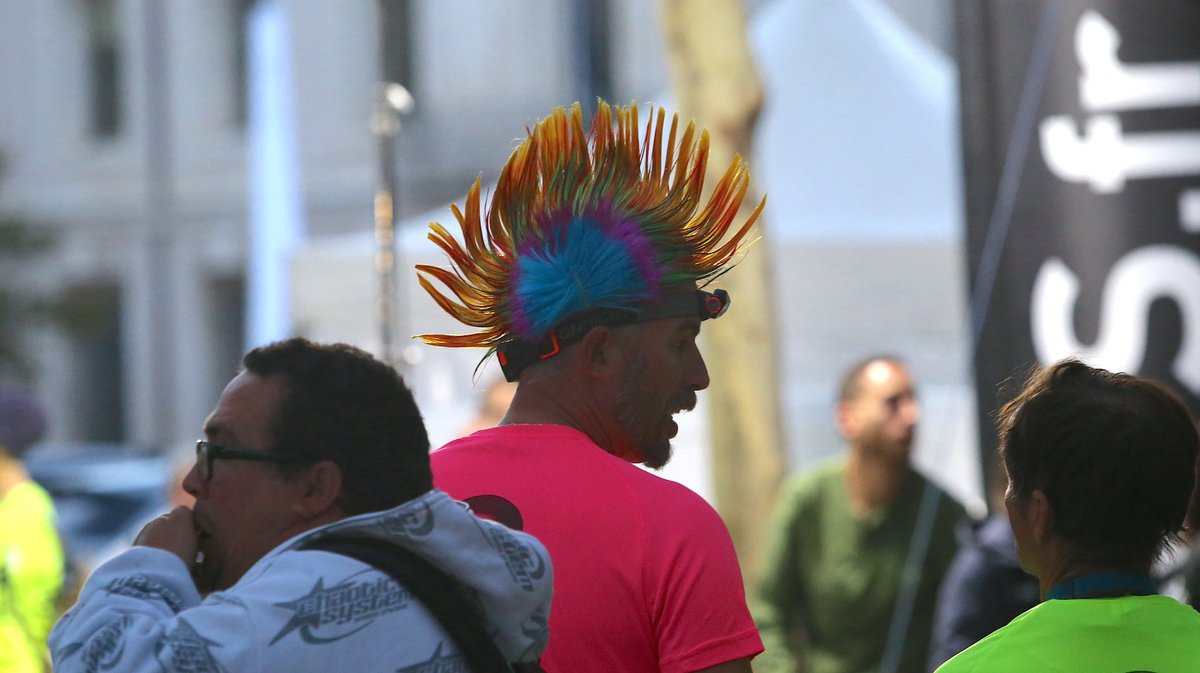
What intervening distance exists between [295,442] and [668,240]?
64 centimetres

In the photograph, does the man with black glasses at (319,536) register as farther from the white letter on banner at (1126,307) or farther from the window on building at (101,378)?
the window on building at (101,378)

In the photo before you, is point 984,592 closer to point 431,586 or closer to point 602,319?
point 602,319

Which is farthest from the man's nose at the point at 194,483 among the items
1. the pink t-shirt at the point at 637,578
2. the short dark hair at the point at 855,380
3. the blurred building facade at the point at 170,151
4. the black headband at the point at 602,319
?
the blurred building facade at the point at 170,151

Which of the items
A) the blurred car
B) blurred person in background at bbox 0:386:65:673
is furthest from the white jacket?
the blurred car

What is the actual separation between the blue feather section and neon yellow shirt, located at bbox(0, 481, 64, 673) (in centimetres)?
270

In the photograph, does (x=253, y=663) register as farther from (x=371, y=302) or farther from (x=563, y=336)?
(x=371, y=302)

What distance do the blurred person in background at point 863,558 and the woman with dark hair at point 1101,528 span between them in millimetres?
2745

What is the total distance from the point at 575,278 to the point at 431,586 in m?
0.57

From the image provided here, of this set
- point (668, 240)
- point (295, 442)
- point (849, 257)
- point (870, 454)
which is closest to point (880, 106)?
point (849, 257)

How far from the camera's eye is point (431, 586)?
1513 mm

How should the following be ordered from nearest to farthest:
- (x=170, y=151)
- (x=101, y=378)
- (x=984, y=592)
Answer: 1. (x=984, y=592)
2. (x=170, y=151)
3. (x=101, y=378)

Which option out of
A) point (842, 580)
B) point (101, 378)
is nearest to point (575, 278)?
point (842, 580)

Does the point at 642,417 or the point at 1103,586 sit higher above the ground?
the point at 642,417

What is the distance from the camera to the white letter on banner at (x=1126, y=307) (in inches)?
151
